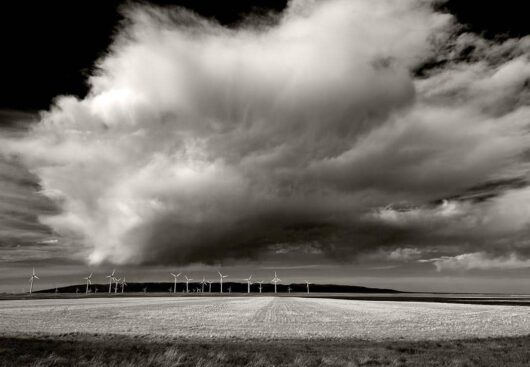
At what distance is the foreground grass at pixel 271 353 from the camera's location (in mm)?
20312

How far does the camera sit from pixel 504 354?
25.4 metres

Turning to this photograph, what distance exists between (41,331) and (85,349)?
16118mm

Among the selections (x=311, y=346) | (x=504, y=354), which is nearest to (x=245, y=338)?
(x=311, y=346)

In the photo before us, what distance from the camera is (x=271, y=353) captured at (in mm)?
24531

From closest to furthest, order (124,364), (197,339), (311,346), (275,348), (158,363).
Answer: (124,364) → (158,363) → (275,348) → (311,346) → (197,339)

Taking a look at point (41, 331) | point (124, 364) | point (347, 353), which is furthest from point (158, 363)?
point (41, 331)

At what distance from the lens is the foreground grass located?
66.6 ft

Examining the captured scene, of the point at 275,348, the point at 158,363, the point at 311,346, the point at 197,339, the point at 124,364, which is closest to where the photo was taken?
the point at 124,364

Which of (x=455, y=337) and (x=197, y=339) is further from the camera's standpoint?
(x=455, y=337)

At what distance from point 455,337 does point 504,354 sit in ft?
35.6

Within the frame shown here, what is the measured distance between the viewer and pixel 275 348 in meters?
27.2

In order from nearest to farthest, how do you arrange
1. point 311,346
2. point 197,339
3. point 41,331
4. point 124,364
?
1. point 124,364
2. point 311,346
3. point 197,339
4. point 41,331

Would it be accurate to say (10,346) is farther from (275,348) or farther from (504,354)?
(504,354)

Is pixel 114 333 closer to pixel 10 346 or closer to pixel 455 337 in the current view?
pixel 10 346
